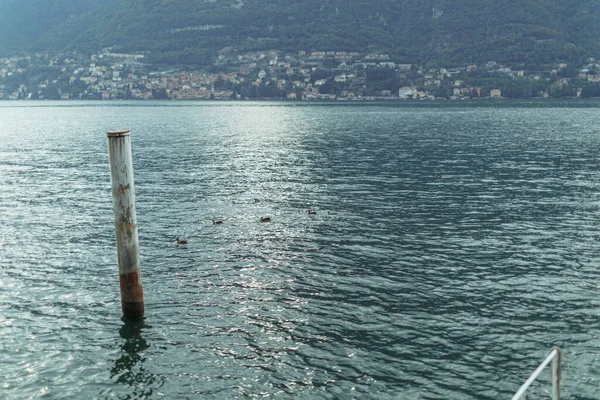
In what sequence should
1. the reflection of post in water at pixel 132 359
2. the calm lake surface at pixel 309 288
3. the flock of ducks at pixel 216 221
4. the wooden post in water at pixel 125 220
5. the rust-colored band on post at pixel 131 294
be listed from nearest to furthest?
the reflection of post in water at pixel 132 359 → the calm lake surface at pixel 309 288 → the wooden post in water at pixel 125 220 → the rust-colored band on post at pixel 131 294 → the flock of ducks at pixel 216 221

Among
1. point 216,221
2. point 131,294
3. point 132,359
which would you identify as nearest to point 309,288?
point 131,294

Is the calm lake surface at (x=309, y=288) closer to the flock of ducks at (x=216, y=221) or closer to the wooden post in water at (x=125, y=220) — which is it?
the flock of ducks at (x=216, y=221)

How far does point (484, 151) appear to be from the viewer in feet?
202

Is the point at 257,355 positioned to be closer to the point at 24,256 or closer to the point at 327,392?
the point at 327,392

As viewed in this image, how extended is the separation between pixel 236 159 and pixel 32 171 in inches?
736

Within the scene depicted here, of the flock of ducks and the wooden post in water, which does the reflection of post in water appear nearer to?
the wooden post in water

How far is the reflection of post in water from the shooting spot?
13.8 m

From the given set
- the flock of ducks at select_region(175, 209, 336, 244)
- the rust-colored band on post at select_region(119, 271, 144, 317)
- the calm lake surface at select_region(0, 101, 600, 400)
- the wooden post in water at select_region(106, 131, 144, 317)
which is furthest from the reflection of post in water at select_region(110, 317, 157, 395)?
the flock of ducks at select_region(175, 209, 336, 244)

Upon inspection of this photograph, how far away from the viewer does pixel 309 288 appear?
65.0 feet

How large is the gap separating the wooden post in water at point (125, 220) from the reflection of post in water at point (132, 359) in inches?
24.3

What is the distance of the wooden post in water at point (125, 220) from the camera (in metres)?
15.9

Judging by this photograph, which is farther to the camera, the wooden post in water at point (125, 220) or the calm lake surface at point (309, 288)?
the wooden post in water at point (125, 220)

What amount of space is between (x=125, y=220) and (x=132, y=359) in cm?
380

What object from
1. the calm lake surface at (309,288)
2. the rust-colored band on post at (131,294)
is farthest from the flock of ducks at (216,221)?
the rust-colored band on post at (131,294)
